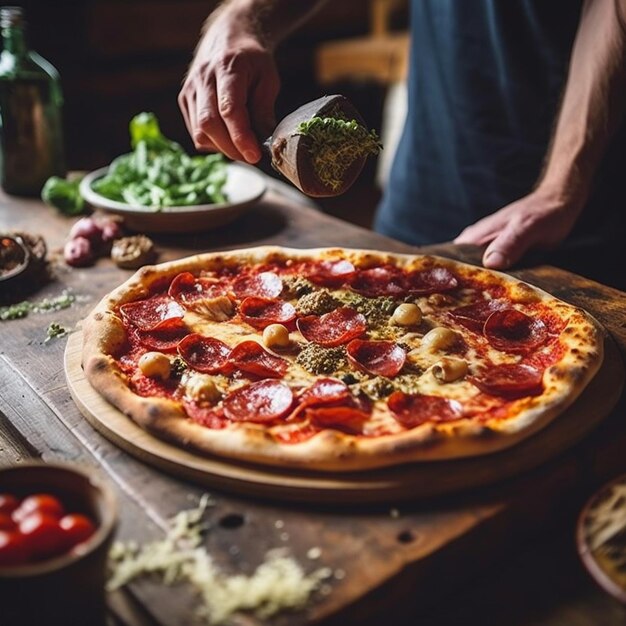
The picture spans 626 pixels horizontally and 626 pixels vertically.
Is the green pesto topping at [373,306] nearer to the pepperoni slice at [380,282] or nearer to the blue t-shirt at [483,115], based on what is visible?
the pepperoni slice at [380,282]

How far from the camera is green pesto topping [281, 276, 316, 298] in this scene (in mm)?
3154

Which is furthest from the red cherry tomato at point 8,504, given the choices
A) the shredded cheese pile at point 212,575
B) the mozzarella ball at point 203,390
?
the mozzarella ball at point 203,390

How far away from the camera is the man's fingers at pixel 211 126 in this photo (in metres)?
3.14

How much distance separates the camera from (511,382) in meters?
2.42

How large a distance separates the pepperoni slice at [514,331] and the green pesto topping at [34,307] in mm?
1677

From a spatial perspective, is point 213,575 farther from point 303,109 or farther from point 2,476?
point 303,109

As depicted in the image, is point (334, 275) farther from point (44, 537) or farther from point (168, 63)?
point (168, 63)

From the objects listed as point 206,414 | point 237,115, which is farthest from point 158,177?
point 206,414

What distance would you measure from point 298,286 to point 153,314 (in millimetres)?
593

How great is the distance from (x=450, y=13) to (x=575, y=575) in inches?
123

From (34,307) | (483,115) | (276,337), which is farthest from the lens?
Result: (483,115)

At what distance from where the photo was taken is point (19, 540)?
1532 millimetres

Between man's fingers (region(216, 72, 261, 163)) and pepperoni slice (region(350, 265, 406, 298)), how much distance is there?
2.15 feet

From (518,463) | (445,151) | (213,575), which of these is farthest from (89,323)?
(445,151)
